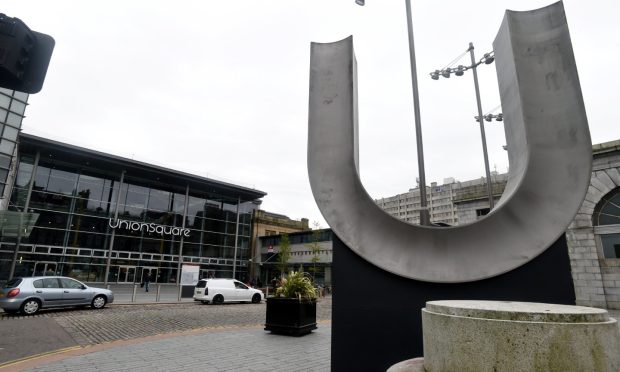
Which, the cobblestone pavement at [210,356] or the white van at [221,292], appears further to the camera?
Answer: the white van at [221,292]

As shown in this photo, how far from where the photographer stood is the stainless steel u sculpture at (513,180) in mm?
4570

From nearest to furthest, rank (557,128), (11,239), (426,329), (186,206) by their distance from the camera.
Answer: (426,329) < (557,128) < (11,239) < (186,206)

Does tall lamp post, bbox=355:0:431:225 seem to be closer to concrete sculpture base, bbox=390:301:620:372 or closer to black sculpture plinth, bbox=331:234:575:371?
black sculpture plinth, bbox=331:234:575:371

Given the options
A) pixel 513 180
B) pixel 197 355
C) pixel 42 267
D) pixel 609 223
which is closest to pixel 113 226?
pixel 42 267

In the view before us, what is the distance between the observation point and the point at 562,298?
14.3 ft

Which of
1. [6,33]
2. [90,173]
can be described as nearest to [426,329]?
[6,33]

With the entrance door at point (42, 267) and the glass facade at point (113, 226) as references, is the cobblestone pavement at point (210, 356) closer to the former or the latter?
the entrance door at point (42, 267)

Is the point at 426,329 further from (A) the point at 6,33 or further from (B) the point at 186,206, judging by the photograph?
(B) the point at 186,206

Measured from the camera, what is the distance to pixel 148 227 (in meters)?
35.5

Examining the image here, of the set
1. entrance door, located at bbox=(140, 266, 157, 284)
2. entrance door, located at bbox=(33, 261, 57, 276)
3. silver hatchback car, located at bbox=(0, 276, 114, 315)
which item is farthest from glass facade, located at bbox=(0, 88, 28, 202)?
silver hatchback car, located at bbox=(0, 276, 114, 315)

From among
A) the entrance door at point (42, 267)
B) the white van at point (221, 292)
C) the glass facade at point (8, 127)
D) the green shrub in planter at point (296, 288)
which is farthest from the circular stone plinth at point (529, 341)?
the entrance door at point (42, 267)

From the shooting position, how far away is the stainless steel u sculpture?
4.57 meters

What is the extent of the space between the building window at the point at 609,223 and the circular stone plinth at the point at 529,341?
60.2ft

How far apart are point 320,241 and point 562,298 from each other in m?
36.9
